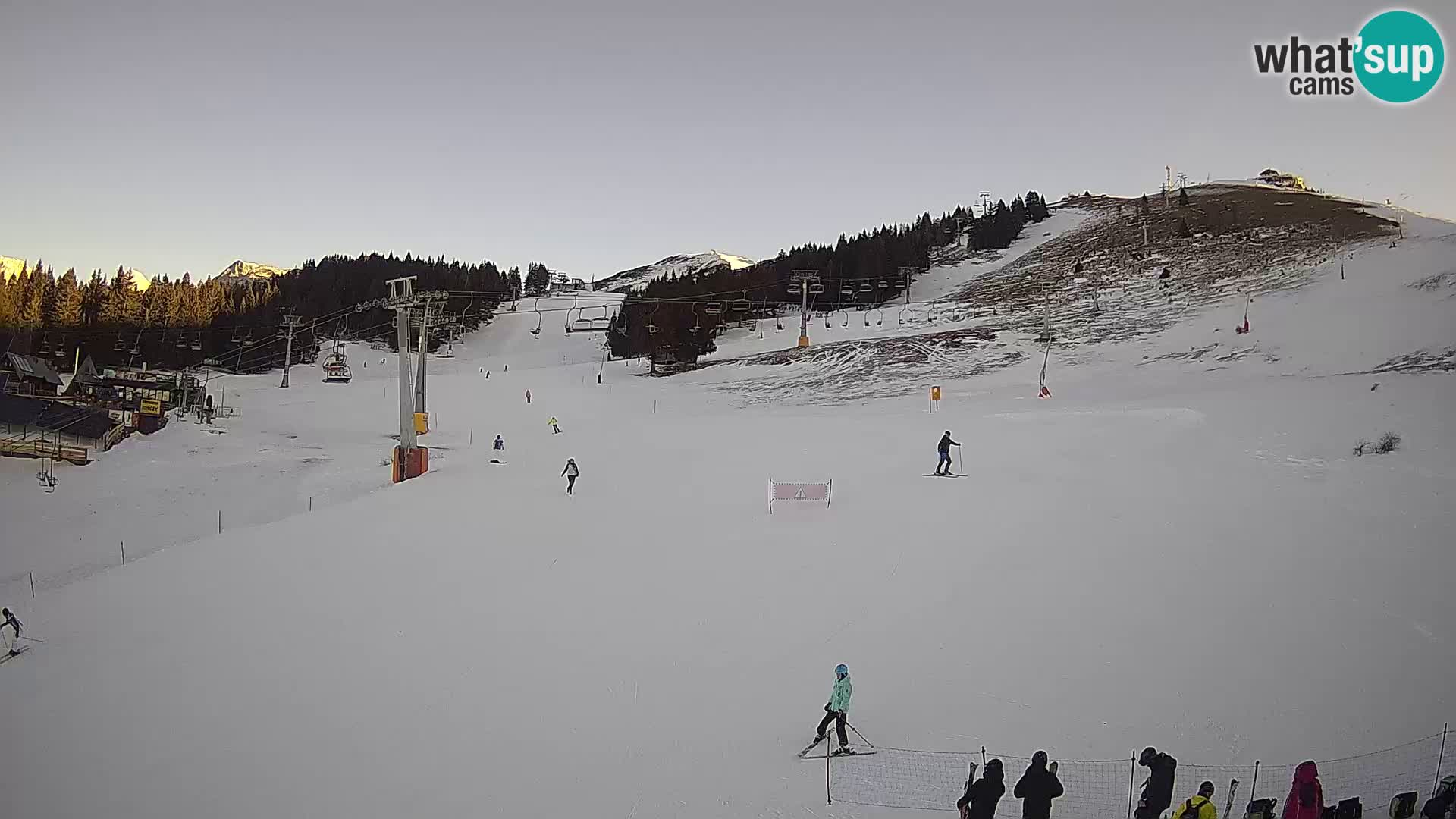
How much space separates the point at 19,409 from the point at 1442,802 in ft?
154

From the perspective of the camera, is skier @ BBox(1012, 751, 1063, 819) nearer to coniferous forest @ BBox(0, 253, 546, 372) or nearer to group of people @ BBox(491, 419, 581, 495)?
group of people @ BBox(491, 419, 581, 495)

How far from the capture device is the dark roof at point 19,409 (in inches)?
1432

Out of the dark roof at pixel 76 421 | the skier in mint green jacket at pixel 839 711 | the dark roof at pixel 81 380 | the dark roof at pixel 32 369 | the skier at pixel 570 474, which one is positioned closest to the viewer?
the skier in mint green jacket at pixel 839 711

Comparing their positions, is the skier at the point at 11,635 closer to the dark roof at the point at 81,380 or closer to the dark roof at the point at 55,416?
the dark roof at the point at 55,416

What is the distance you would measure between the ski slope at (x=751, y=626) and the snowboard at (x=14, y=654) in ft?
1.64

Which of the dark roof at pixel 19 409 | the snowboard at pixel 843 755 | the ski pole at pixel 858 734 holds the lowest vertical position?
the snowboard at pixel 843 755

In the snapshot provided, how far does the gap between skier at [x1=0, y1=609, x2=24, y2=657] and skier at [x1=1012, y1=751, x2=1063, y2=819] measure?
1449 centimetres

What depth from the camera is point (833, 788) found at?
830 cm

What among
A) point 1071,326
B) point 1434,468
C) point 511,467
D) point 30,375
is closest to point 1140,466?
point 1434,468

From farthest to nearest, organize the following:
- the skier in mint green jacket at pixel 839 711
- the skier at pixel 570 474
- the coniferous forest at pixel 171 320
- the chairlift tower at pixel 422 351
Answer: the coniferous forest at pixel 171 320
the chairlift tower at pixel 422 351
the skier at pixel 570 474
the skier in mint green jacket at pixel 839 711

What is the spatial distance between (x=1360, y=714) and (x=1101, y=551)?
16.0ft

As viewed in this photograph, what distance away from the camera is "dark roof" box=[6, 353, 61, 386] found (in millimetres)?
41938

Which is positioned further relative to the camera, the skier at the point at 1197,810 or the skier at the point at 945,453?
the skier at the point at 945,453

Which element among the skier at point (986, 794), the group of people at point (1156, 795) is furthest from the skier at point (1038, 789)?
the skier at point (986, 794)
